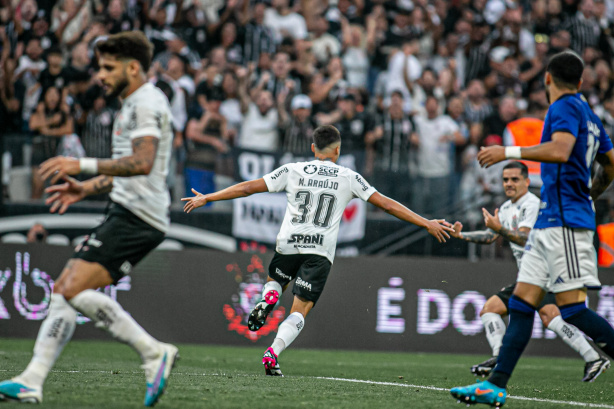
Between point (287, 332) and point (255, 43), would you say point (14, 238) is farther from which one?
point (287, 332)

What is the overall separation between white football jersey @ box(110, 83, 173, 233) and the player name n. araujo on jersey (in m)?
2.57

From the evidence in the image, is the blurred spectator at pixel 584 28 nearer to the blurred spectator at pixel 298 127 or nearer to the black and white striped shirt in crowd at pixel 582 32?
the black and white striped shirt in crowd at pixel 582 32

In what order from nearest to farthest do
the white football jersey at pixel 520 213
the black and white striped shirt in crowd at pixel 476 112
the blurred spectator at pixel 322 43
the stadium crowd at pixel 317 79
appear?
1. the white football jersey at pixel 520 213
2. the stadium crowd at pixel 317 79
3. the black and white striped shirt in crowd at pixel 476 112
4. the blurred spectator at pixel 322 43

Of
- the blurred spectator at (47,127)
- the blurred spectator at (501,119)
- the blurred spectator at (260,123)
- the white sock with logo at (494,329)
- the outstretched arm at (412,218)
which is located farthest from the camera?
the blurred spectator at (501,119)

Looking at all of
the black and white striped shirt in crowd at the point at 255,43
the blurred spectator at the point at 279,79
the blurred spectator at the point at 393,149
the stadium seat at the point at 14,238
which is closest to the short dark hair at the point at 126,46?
the blurred spectator at the point at 393,149

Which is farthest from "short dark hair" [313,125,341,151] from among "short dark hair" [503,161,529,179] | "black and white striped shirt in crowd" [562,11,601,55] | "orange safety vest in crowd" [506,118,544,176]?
"black and white striped shirt in crowd" [562,11,601,55]

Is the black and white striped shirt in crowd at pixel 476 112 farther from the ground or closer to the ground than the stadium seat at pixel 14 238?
farther from the ground

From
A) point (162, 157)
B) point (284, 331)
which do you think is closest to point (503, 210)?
point (284, 331)

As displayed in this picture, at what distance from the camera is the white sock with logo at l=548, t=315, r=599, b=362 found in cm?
860

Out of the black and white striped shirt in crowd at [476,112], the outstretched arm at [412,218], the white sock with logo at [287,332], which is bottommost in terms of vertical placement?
the white sock with logo at [287,332]

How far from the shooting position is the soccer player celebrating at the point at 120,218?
485cm

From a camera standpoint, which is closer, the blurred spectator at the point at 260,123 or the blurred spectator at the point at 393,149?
the blurred spectator at the point at 393,149

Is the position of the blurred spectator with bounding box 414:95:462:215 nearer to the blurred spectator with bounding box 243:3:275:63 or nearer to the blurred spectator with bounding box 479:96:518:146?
the blurred spectator with bounding box 479:96:518:146

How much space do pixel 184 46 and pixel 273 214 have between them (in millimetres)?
4104
